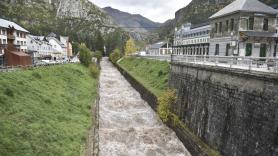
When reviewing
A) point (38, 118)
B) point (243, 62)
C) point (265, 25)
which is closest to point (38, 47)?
point (265, 25)

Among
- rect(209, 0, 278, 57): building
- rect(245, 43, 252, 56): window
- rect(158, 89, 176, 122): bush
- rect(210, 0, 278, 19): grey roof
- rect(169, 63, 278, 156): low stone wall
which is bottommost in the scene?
rect(158, 89, 176, 122): bush

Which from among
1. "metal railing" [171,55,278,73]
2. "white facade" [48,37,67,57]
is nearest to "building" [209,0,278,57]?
"metal railing" [171,55,278,73]

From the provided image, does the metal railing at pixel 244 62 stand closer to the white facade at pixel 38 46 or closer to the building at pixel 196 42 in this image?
the building at pixel 196 42

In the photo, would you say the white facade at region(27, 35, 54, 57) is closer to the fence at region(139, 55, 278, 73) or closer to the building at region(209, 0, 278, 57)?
the building at region(209, 0, 278, 57)

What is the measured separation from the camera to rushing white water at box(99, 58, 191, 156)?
22.2m

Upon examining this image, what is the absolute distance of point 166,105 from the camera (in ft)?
96.7

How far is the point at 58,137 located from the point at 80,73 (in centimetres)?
3240

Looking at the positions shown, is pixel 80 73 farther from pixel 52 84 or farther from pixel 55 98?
pixel 55 98

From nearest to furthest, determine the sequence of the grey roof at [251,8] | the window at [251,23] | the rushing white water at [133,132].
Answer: the rushing white water at [133,132], the grey roof at [251,8], the window at [251,23]

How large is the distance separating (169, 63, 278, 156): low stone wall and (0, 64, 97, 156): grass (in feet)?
31.3

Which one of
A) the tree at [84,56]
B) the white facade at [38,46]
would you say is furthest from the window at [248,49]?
the white facade at [38,46]

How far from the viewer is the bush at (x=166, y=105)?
29031mm

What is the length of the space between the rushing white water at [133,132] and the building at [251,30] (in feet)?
42.9

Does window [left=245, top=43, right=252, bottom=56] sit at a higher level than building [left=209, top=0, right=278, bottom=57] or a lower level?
lower
